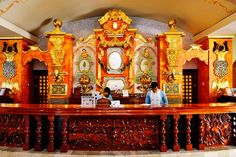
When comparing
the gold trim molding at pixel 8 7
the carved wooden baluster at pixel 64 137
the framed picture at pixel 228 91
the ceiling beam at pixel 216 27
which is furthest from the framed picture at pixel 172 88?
the gold trim molding at pixel 8 7

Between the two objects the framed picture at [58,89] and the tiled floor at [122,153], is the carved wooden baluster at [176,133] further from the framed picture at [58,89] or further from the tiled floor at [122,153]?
the framed picture at [58,89]

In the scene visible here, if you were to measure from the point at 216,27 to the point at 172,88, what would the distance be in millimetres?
2341

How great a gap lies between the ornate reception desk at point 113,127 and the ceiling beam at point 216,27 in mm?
3431

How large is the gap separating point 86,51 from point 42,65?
73.9 inches

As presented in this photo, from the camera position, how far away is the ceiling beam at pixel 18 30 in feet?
25.6

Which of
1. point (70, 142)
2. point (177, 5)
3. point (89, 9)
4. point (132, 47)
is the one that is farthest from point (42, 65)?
point (70, 142)

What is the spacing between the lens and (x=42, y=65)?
10203 millimetres

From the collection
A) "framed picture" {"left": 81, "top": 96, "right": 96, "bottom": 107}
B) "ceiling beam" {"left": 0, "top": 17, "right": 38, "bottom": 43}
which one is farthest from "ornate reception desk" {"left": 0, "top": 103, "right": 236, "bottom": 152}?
"ceiling beam" {"left": 0, "top": 17, "right": 38, "bottom": 43}

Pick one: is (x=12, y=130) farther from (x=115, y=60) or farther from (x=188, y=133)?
(x=115, y=60)

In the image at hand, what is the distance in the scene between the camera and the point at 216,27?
848cm

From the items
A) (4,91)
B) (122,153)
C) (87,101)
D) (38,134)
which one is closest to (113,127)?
(122,153)

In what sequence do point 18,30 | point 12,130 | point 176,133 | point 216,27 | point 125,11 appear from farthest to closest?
point 125,11 → point 18,30 → point 216,27 → point 12,130 → point 176,133

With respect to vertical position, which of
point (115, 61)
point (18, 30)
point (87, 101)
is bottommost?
point (87, 101)

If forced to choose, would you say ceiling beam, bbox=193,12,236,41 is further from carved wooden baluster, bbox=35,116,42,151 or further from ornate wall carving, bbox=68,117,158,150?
carved wooden baluster, bbox=35,116,42,151
